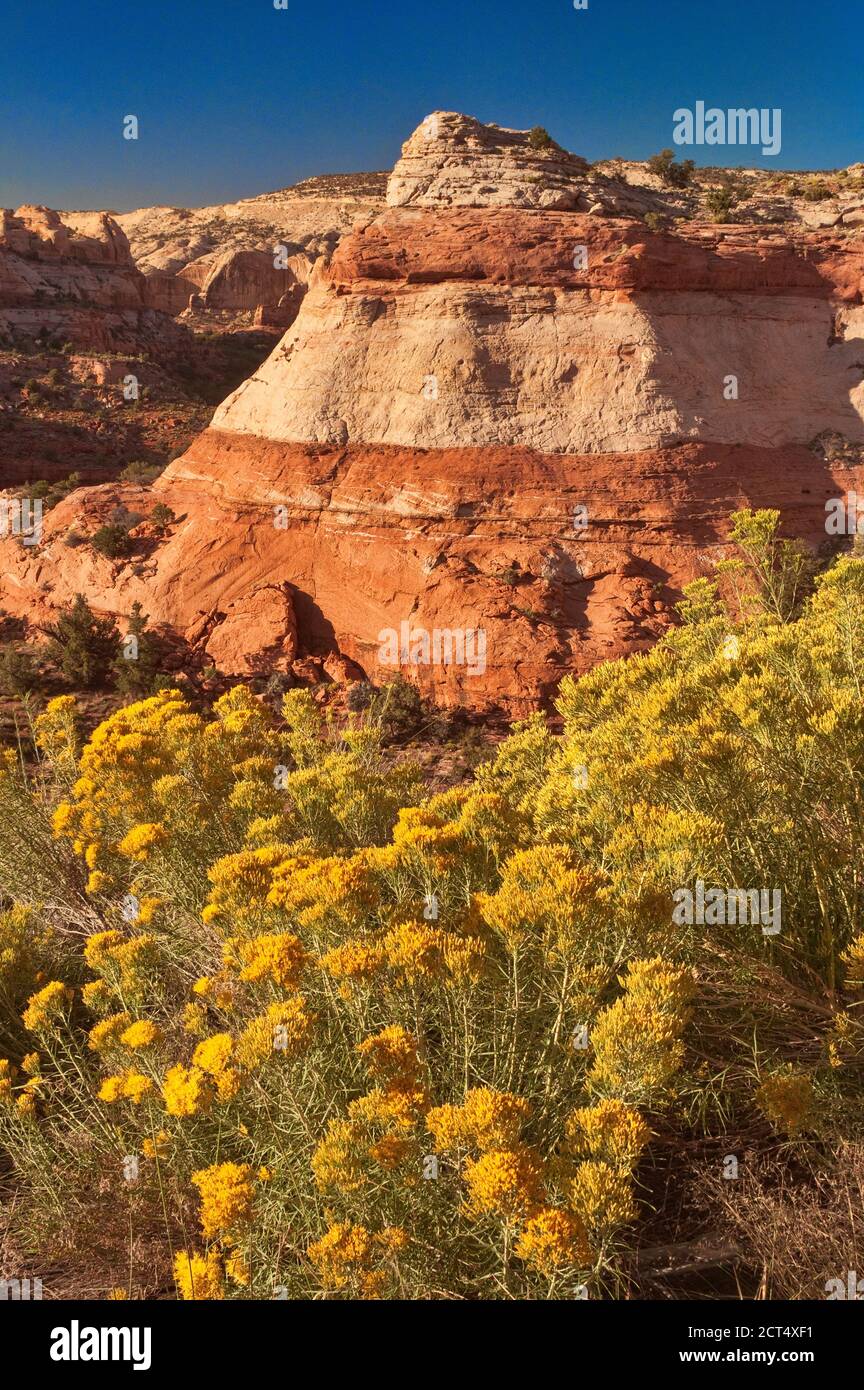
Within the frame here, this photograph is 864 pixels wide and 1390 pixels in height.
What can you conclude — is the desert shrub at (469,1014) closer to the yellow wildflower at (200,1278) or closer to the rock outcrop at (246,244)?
the yellow wildflower at (200,1278)

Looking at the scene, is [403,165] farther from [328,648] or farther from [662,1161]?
[662,1161]

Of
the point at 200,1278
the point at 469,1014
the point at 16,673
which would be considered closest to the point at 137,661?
the point at 16,673

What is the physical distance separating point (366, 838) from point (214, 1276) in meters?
2.24

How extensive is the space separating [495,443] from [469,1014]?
1965 centimetres

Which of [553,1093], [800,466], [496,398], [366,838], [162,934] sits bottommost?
[553,1093]

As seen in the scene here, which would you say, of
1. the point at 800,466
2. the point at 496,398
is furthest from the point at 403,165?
the point at 800,466

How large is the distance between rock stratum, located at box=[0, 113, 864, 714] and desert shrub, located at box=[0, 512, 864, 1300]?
13921 millimetres

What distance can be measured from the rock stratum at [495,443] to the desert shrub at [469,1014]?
45.7 feet

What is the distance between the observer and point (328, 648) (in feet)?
65.8

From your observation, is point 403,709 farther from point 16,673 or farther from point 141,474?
point 141,474

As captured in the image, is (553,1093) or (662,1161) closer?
(553,1093)

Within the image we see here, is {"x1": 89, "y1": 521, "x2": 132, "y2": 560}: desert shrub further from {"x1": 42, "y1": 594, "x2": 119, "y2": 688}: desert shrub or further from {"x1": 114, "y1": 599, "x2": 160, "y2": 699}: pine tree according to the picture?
{"x1": 114, "y1": 599, "x2": 160, "y2": 699}: pine tree

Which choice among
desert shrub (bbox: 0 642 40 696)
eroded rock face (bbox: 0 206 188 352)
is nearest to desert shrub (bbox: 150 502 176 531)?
desert shrub (bbox: 0 642 40 696)

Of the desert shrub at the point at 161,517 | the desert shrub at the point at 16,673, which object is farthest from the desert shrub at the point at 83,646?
the desert shrub at the point at 161,517
